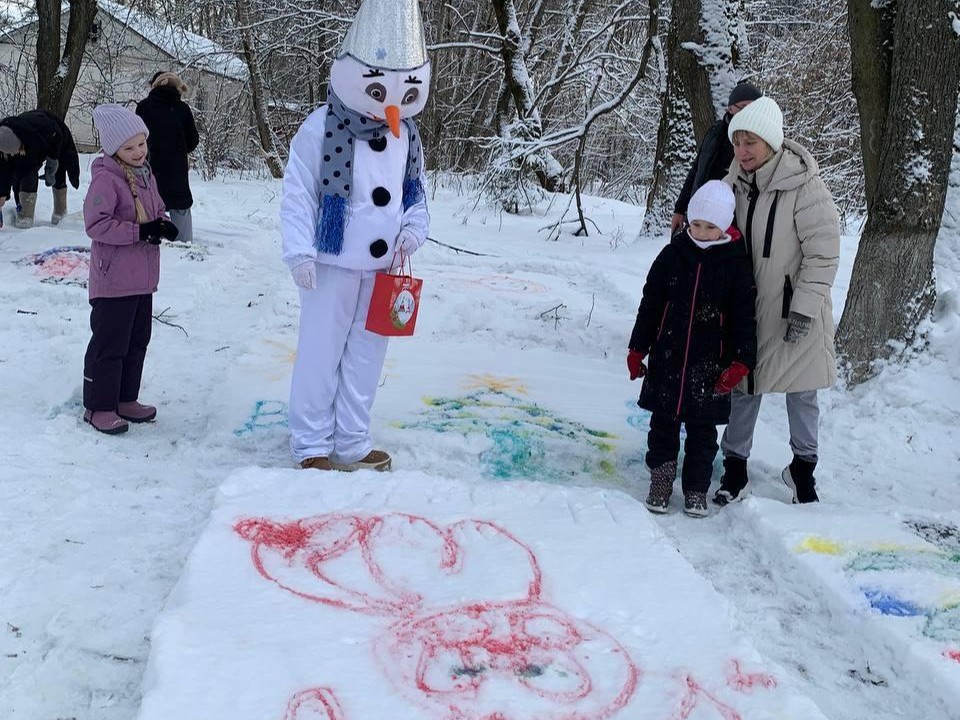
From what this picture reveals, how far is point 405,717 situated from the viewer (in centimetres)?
211

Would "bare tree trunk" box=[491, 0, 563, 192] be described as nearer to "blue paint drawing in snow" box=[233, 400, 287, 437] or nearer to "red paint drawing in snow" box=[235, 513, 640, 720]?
"blue paint drawing in snow" box=[233, 400, 287, 437]

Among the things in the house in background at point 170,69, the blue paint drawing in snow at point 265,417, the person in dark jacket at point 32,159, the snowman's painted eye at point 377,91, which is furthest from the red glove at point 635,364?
the house in background at point 170,69

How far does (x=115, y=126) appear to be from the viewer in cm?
393

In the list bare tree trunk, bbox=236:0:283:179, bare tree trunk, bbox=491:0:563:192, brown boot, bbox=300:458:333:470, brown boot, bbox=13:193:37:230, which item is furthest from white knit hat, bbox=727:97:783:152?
bare tree trunk, bbox=236:0:283:179

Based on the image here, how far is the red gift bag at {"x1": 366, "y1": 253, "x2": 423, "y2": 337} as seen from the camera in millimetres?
3621

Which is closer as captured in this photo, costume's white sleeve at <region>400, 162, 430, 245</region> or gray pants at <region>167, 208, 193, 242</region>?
costume's white sleeve at <region>400, 162, 430, 245</region>

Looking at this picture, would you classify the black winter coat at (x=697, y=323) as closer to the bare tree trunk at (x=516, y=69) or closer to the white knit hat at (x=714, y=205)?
the white knit hat at (x=714, y=205)

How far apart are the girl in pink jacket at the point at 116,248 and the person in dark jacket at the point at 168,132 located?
Answer: 398cm

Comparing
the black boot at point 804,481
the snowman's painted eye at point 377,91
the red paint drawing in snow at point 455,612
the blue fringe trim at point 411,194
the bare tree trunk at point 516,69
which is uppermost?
the bare tree trunk at point 516,69

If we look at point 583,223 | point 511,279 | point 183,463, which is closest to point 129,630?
point 183,463

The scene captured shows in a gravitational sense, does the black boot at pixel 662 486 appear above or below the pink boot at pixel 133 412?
above

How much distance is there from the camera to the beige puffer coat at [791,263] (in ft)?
11.8

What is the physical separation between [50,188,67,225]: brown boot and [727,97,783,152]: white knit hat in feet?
26.5

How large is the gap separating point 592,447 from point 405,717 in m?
2.43
